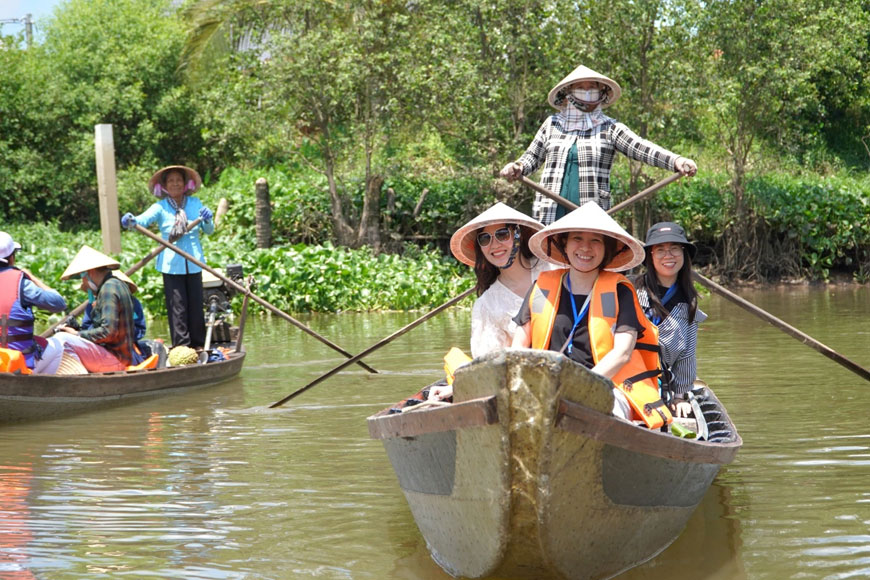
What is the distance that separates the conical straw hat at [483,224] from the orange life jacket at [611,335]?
0.46 m

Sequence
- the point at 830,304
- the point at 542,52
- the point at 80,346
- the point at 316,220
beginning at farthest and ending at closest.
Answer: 1. the point at 316,220
2. the point at 542,52
3. the point at 830,304
4. the point at 80,346

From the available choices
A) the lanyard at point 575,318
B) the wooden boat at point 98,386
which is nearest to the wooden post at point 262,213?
the wooden boat at point 98,386

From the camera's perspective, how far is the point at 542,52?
1568cm

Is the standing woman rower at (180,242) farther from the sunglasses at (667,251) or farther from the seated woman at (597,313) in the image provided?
the seated woman at (597,313)

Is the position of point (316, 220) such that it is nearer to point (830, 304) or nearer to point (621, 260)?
point (830, 304)

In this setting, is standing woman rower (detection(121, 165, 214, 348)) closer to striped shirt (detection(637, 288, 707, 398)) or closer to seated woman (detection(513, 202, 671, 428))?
striped shirt (detection(637, 288, 707, 398))

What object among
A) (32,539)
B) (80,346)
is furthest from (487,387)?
(80,346)

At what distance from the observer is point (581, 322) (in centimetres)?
415

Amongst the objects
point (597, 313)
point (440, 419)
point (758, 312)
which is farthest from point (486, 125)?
point (440, 419)

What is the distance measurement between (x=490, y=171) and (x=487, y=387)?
13.1m

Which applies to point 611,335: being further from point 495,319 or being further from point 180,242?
point 180,242

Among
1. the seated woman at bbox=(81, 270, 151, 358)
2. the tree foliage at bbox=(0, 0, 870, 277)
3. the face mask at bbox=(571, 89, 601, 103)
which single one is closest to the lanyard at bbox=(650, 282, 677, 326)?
the face mask at bbox=(571, 89, 601, 103)

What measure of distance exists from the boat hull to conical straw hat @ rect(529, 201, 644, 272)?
12.3 feet

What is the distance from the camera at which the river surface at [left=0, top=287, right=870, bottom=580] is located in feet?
13.4
